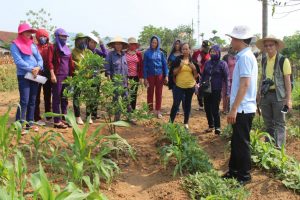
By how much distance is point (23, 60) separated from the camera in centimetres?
484

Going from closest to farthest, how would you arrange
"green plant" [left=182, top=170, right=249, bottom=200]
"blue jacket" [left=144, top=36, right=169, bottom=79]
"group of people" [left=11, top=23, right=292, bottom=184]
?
"green plant" [left=182, top=170, right=249, bottom=200] → "group of people" [left=11, top=23, right=292, bottom=184] → "blue jacket" [left=144, top=36, right=169, bottom=79]

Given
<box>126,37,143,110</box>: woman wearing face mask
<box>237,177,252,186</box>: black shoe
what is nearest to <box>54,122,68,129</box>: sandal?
<box>126,37,143,110</box>: woman wearing face mask

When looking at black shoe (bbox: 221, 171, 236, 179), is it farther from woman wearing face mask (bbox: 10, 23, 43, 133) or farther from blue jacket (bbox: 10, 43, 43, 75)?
blue jacket (bbox: 10, 43, 43, 75)

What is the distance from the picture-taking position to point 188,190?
3805mm

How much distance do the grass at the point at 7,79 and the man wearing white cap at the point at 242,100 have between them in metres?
8.82

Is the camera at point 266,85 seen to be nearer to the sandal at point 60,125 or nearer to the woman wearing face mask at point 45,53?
the sandal at point 60,125

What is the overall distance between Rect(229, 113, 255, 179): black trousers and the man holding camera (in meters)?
0.93

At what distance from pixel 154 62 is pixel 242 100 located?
123 inches

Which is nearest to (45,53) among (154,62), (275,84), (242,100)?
(154,62)

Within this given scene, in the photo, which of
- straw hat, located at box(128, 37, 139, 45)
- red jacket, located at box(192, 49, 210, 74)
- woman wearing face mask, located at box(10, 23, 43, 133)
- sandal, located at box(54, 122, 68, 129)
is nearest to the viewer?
woman wearing face mask, located at box(10, 23, 43, 133)

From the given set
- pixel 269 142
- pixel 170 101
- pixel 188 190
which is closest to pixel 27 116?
pixel 188 190

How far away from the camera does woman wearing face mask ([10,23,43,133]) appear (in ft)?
15.7

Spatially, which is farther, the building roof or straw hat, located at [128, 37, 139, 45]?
the building roof

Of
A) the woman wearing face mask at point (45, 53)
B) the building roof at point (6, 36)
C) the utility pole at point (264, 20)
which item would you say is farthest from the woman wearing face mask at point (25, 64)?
the building roof at point (6, 36)
